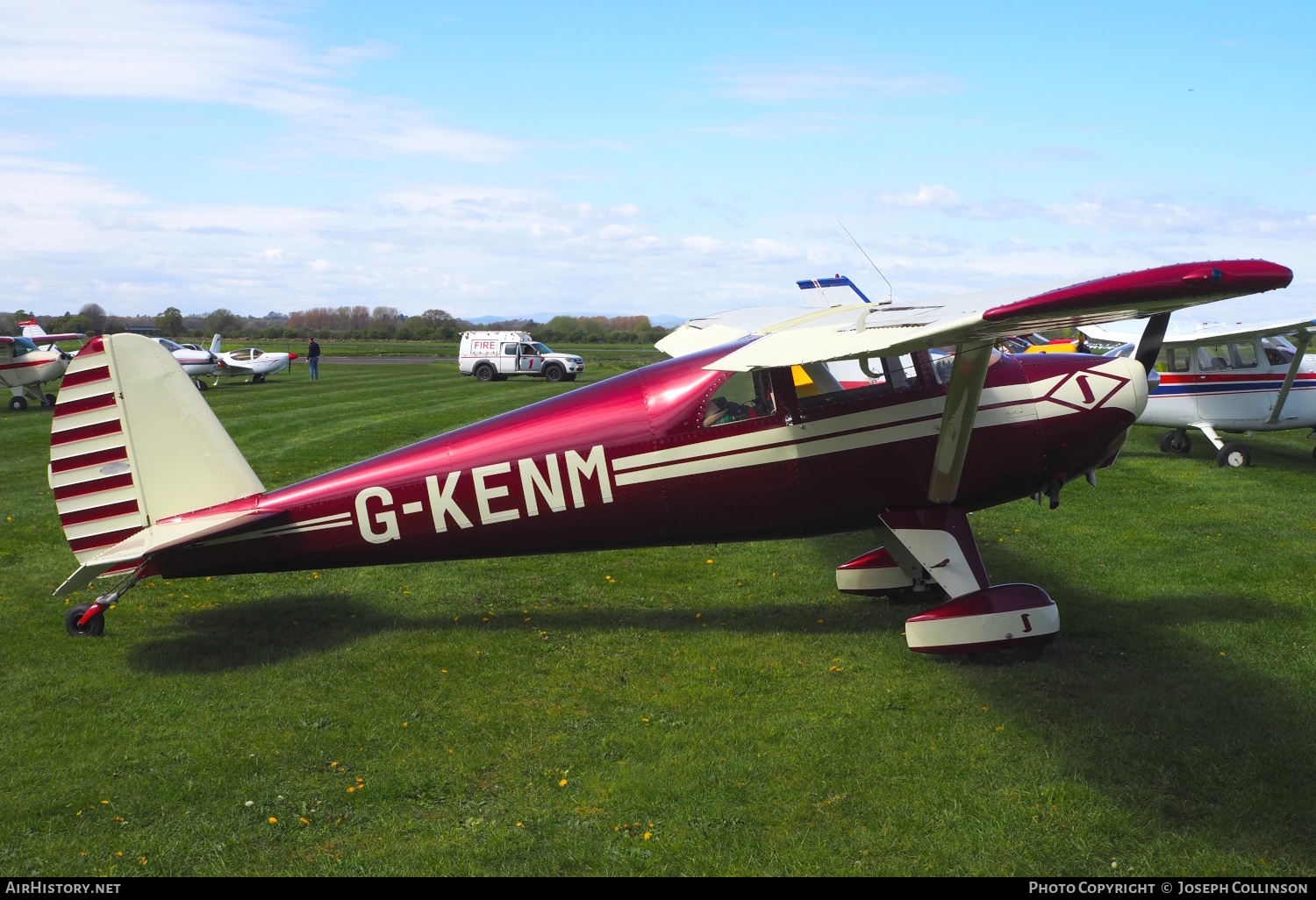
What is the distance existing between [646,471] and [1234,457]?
12392 millimetres

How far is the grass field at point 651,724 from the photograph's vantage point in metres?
4.56

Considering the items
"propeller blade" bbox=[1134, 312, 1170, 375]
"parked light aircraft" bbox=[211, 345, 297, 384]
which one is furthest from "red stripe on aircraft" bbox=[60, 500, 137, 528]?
"parked light aircraft" bbox=[211, 345, 297, 384]

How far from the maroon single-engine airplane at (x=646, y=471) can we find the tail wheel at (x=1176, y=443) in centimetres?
1092

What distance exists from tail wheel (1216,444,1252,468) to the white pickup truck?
27477mm

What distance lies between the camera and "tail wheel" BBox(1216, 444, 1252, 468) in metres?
15.3

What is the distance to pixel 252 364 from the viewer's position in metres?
35.8

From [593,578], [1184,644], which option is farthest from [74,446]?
[1184,644]

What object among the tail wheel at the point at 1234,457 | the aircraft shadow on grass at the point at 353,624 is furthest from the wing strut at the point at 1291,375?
the aircraft shadow on grass at the point at 353,624

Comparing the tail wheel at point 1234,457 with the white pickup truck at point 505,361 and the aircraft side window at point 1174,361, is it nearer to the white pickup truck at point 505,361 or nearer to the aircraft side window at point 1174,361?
the aircraft side window at point 1174,361

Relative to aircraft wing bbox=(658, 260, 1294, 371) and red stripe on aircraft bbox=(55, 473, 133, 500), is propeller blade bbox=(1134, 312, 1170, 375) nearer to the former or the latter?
aircraft wing bbox=(658, 260, 1294, 371)

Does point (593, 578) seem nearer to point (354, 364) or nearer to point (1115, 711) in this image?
point (1115, 711)

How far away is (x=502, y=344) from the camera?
4009 centimetres

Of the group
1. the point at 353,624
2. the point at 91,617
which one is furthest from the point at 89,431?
the point at 353,624
